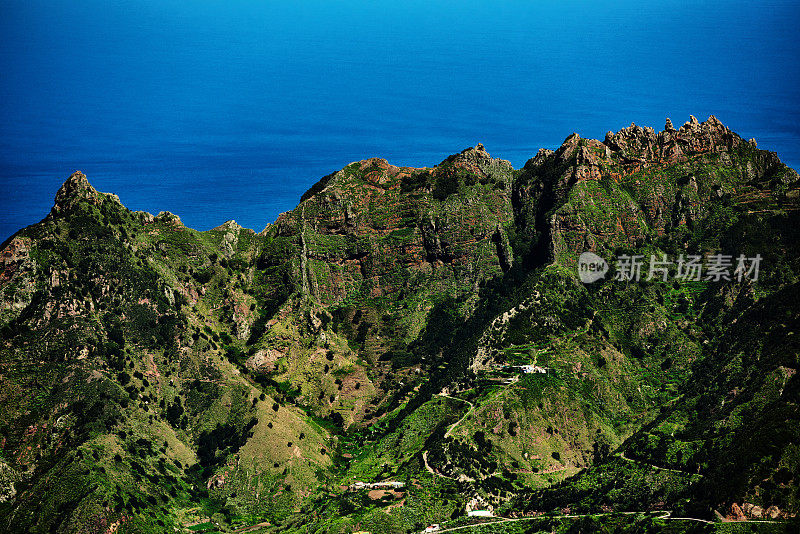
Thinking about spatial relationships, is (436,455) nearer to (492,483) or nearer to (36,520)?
(492,483)

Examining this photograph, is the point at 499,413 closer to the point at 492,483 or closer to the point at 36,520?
the point at 492,483

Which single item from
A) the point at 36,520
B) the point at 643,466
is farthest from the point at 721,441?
the point at 36,520

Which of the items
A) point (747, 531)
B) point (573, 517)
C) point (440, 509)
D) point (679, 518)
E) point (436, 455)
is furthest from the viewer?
point (436, 455)

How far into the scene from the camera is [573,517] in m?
170

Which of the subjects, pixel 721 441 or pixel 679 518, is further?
pixel 721 441

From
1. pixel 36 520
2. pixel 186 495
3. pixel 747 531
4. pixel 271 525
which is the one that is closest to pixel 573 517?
pixel 747 531

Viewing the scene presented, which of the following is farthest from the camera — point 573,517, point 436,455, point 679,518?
point 436,455

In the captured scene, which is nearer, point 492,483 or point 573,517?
point 573,517

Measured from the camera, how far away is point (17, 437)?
187875mm

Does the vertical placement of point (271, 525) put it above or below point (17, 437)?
below

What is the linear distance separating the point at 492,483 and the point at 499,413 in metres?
14.7

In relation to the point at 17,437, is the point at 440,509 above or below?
below

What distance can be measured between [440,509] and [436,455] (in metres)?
13.3

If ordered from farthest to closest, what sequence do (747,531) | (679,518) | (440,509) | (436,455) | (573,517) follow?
(436,455)
(440,509)
(573,517)
(679,518)
(747,531)
